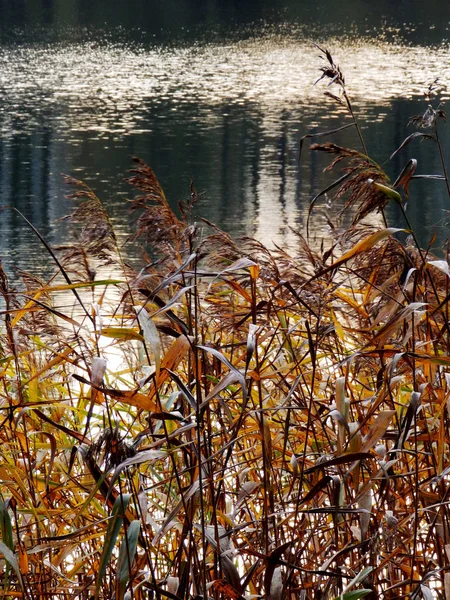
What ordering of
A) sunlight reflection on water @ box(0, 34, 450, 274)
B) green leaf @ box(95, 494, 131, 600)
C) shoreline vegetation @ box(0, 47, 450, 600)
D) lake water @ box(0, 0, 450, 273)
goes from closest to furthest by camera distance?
green leaf @ box(95, 494, 131, 600)
shoreline vegetation @ box(0, 47, 450, 600)
lake water @ box(0, 0, 450, 273)
sunlight reflection on water @ box(0, 34, 450, 274)

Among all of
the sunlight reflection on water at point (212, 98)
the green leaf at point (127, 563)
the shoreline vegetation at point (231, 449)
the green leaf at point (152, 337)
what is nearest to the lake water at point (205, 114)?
the sunlight reflection on water at point (212, 98)

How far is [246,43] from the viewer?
1084 inches

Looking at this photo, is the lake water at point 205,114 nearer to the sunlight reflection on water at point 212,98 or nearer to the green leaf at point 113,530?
the sunlight reflection on water at point 212,98

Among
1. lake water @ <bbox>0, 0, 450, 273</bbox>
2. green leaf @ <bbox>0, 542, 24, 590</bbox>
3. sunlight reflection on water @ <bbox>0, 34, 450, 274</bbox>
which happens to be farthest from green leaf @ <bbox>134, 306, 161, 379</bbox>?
sunlight reflection on water @ <bbox>0, 34, 450, 274</bbox>

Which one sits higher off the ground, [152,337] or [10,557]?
[152,337]

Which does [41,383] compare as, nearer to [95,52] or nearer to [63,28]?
[95,52]

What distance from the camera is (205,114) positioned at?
14133 millimetres

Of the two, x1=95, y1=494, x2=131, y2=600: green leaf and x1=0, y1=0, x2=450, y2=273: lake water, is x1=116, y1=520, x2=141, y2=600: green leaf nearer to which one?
x1=95, y1=494, x2=131, y2=600: green leaf

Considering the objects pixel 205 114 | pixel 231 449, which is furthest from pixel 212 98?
pixel 231 449

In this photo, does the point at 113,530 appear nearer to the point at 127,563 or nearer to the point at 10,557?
the point at 127,563

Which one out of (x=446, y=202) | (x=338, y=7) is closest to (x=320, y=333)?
(x=446, y=202)

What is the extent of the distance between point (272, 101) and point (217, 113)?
1.49 meters

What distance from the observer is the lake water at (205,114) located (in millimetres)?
8016

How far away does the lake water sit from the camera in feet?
26.3
